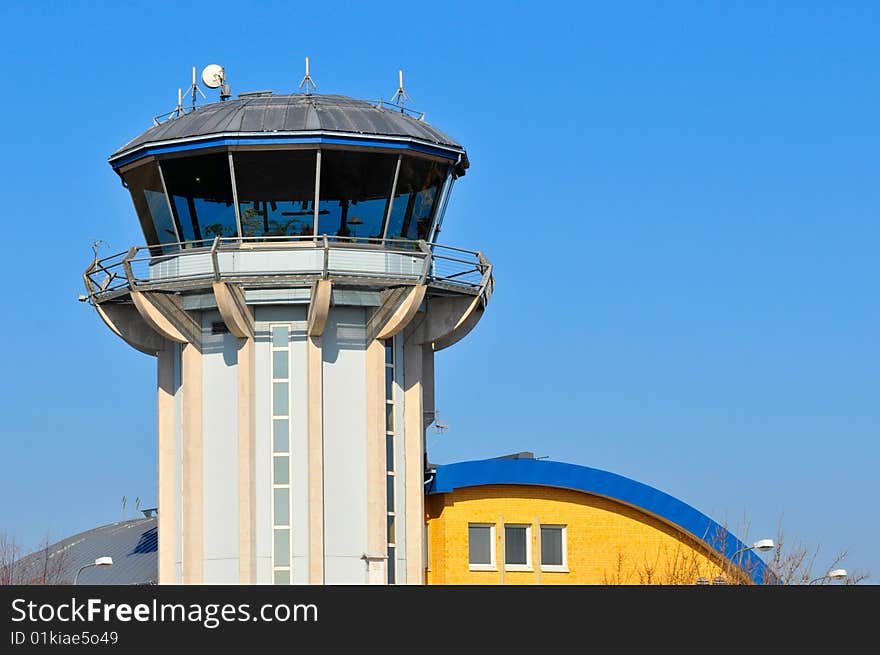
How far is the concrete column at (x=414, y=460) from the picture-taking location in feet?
156

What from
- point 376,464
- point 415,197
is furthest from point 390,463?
point 415,197

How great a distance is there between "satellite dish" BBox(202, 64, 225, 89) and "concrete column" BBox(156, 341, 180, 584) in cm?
694

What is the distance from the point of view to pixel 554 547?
5097 centimetres

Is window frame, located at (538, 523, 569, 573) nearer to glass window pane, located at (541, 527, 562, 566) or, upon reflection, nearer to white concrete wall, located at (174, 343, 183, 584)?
glass window pane, located at (541, 527, 562, 566)

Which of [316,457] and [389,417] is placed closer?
[316,457]

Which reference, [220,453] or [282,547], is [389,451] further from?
[220,453]

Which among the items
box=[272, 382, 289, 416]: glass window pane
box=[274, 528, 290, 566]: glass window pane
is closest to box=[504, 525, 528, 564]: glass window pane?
box=[274, 528, 290, 566]: glass window pane

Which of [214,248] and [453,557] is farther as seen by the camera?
[453,557]

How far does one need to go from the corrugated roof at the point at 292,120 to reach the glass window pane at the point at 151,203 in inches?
29.0

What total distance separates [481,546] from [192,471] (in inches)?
322

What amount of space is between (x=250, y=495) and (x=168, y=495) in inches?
118
